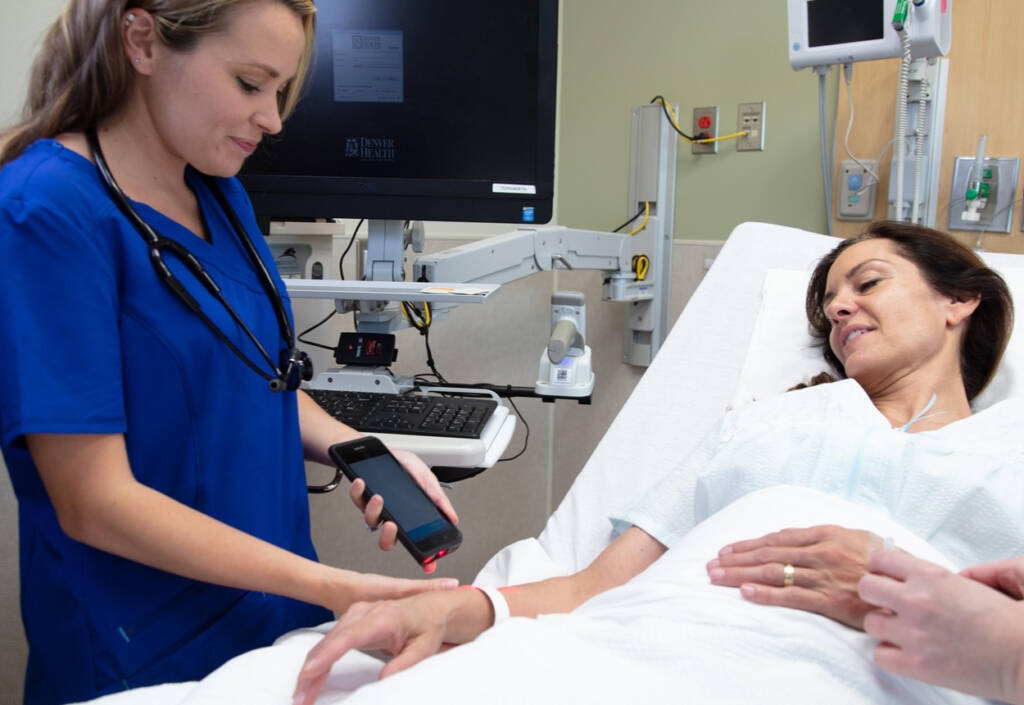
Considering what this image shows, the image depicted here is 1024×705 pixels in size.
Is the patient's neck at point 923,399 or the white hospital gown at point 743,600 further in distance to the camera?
the patient's neck at point 923,399

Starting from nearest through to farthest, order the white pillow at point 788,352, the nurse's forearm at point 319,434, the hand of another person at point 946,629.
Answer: the hand of another person at point 946,629, the nurse's forearm at point 319,434, the white pillow at point 788,352

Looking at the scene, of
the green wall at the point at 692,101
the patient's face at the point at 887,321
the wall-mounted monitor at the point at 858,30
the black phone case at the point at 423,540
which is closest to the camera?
the black phone case at the point at 423,540

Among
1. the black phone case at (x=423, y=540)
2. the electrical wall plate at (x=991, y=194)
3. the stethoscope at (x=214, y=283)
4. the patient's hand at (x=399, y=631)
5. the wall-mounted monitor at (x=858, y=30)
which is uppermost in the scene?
the wall-mounted monitor at (x=858, y=30)

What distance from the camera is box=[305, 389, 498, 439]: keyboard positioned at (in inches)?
53.5

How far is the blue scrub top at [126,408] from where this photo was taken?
761mm

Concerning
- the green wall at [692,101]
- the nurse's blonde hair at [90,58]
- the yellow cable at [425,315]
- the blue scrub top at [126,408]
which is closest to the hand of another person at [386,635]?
the blue scrub top at [126,408]

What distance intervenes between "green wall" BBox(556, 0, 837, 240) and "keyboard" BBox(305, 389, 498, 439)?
3.76 ft

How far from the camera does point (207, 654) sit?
0.94 metres

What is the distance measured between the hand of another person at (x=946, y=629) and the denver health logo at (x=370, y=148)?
1.17 meters

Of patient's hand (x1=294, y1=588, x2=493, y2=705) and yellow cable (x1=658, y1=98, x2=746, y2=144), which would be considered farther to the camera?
yellow cable (x1=658, y1=98, x2=746, y2=144)

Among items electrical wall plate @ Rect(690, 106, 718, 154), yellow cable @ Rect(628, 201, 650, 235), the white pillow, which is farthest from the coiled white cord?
yellow cable @ Rect(628, 201, 650, 235)

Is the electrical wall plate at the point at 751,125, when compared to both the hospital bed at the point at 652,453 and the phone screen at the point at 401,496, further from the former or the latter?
the phone screen at the point at 401,496

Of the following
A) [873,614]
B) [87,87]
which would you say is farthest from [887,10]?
[87,87]

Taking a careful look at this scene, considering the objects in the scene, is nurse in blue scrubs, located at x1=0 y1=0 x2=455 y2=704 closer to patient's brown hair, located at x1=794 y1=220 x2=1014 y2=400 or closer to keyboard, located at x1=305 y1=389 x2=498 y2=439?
keyboard, located at x1=305 y1=389 x2=498 y2=439
